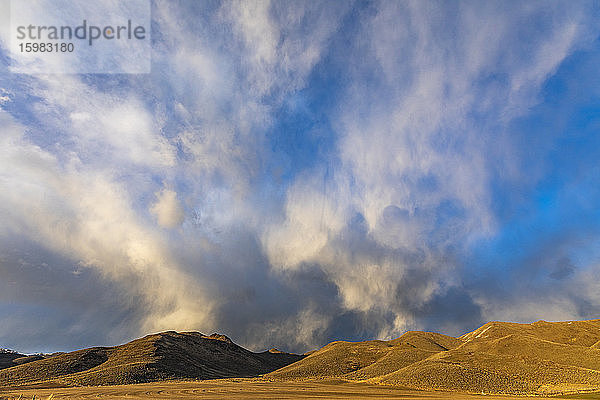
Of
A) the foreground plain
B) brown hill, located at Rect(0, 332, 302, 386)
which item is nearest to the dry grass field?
the foreground plain

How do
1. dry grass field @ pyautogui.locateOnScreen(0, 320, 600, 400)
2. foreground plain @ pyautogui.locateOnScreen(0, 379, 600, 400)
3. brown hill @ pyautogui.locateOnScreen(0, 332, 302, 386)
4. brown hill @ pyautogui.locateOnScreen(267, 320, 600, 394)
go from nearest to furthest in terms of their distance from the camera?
foreground plain @ pyautogui.locateOnScreen(0, 379, 600, 400) < dry grass field @ pyautogui.locateOnScreen(0, 320, 600, 400) < brown hill @ pyautogui.locateOnScreen(267, 320, 600, 394) < brown hill @ pyautogui.locateOnScreen(0, 332, 302, 386)

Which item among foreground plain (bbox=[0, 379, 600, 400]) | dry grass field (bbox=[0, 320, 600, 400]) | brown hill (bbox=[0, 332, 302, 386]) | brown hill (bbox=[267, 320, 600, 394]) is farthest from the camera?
brown hill (bbox=[0, 332, 302, 386])

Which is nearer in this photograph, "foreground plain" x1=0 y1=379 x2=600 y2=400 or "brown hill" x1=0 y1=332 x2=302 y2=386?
"foreground plain" x1=0 y1=379 x2=600 y2=400

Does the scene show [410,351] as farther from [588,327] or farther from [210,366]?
[588,327]

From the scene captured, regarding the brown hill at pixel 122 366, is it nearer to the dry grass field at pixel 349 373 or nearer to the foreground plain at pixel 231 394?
the dry grass field at pixel 349 373

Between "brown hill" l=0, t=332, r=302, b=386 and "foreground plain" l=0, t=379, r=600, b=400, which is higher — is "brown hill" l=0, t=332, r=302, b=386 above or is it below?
above

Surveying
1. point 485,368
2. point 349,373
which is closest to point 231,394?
point 485,368

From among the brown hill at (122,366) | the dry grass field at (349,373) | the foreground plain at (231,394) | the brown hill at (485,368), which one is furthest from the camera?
the brown hill at (122,366)

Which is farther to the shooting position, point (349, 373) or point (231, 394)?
point (349, 373)

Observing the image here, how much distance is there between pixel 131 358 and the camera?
141m

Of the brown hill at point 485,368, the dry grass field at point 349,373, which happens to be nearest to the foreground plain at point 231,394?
the dry grass field at point 349,373

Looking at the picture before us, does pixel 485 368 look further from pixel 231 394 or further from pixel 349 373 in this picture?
pixel 231 394

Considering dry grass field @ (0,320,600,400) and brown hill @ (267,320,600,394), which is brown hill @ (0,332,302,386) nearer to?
dry grass field @ (0,320,600,400)

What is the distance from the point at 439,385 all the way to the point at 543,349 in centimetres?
6222
